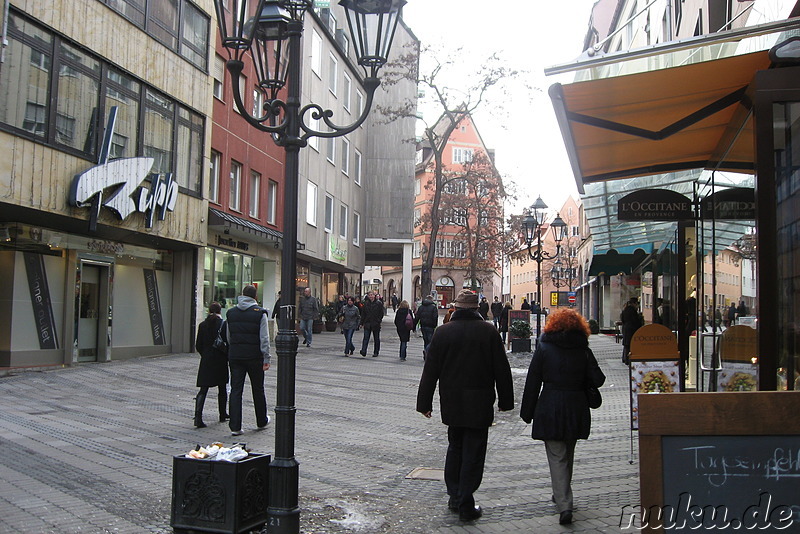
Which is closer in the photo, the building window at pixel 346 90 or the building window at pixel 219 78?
the building window at pixel 219 78

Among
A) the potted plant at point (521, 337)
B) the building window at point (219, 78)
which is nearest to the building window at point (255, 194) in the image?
the building window at point (219, 78)

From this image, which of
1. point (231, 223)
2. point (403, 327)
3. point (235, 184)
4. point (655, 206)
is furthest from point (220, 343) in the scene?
point (235, 184)

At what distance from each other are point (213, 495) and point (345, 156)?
33.5 meters

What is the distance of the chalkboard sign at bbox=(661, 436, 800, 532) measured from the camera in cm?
407

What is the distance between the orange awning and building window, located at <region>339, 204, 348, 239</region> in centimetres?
2871

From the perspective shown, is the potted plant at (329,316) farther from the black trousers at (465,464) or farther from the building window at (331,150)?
the black trousers at (465,464)

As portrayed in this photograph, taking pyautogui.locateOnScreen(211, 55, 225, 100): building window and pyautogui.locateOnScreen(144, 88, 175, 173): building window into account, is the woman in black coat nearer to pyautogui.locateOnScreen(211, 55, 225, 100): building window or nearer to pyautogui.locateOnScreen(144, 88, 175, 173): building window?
pyautogui.locateOnScreen(144, 88, 175, 173): building window

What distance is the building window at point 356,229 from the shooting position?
1608 inches

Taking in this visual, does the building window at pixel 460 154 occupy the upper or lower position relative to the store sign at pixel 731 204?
upper

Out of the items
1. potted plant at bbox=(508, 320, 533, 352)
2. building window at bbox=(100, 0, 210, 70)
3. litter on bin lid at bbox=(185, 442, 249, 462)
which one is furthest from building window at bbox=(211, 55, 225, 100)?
litter on bin lid at bbox=(185, 442, 249, 462)

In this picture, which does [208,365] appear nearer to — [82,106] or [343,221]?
[82,106]

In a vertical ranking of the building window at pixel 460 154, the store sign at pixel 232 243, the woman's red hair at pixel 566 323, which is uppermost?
the building window at pixel 460 154

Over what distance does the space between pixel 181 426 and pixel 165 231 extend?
1036 cm

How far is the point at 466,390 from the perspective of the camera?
6.39 m
